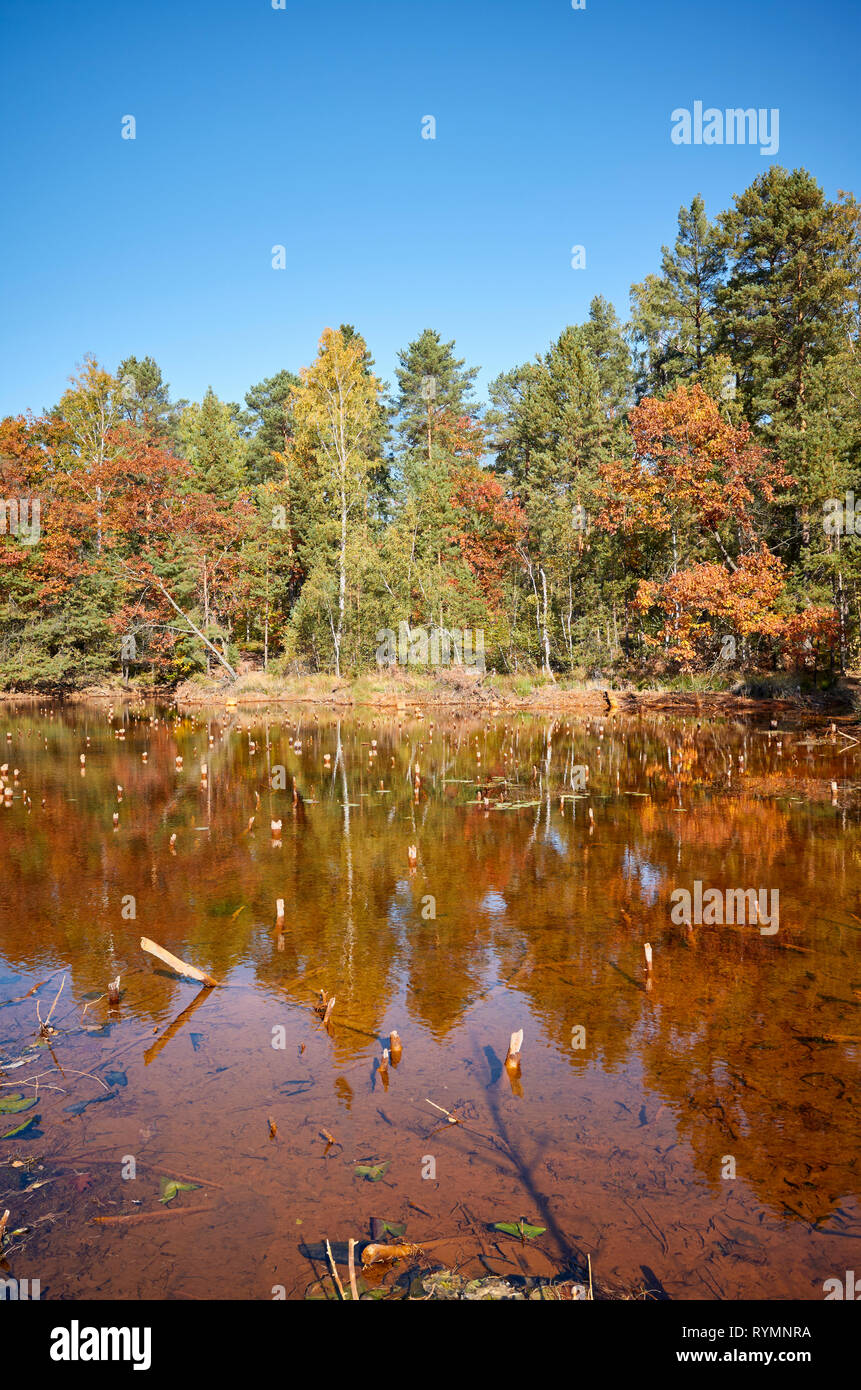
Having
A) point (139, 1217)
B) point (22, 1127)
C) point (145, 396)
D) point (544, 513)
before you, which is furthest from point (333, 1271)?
point (145, 396)

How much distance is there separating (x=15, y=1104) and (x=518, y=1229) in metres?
4.05

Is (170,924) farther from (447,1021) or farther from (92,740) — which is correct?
(92,740)

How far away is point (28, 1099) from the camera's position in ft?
20.8

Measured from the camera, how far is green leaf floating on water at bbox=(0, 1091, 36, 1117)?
6.20 metres

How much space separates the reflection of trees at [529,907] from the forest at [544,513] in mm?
15891

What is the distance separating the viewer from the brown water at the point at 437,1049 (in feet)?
16.0

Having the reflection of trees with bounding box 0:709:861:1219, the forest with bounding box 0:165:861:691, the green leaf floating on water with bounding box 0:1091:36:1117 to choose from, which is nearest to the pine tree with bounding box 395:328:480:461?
the forest with bounding box 0:165:861:691

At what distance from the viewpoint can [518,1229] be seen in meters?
4.93

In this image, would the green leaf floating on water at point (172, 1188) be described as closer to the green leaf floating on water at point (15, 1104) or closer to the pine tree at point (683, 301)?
the green leaf floating on water at point (15, 1104)

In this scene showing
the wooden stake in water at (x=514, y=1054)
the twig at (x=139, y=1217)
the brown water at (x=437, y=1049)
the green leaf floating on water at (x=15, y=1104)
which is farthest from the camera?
the wooden stake in water at (x=514, y=1054)

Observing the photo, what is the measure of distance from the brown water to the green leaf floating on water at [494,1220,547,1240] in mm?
48

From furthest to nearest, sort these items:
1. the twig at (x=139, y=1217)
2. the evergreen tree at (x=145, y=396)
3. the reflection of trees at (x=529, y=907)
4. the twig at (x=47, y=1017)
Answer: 1. the evergreen tree at (x=145, y=396)
2. the twig at (x=47, y=1017)
3. the reflection of trees at (x=529, y=907)
4. the twig at (x=139, y=1217)

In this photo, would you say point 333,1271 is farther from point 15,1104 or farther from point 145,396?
point 145,396

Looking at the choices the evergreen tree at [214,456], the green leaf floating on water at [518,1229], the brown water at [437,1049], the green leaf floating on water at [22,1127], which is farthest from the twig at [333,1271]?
the evergreen tree at [214,456]
